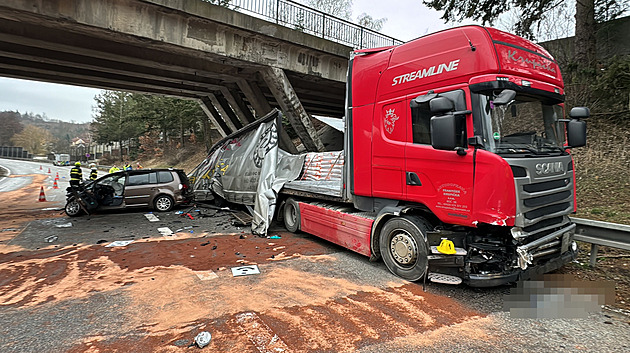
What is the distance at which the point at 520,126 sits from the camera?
14.0ft

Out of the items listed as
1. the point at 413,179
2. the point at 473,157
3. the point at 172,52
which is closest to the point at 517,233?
the point at 473,157

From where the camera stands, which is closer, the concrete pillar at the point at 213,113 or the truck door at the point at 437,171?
the truck door at the point at 437,171

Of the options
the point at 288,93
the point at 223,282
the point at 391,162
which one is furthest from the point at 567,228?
the point at 288,93

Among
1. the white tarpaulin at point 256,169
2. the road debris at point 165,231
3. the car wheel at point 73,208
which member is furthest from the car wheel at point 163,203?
the road debris at point 165,231

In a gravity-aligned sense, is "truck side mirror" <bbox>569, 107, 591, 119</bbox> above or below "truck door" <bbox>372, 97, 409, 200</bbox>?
above

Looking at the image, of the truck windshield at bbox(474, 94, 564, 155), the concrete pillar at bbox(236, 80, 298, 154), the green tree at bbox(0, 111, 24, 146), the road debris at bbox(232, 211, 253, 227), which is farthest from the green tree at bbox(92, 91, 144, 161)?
the green tree at bbox(0, 111, 24, 146)

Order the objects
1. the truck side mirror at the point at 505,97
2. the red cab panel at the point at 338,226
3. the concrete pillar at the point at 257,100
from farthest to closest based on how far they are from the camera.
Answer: the concrete pillar at the point at 257,100 < the red cab panel at the point at 338,226 < the truck side mirror at the point at 505,97

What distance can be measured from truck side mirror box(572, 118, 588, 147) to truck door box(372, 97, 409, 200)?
2.39 meters

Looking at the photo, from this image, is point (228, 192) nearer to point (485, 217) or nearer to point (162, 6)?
point (162, 6)

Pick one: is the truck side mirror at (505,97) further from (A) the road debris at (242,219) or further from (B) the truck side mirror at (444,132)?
(A) the road debris at (242,219)

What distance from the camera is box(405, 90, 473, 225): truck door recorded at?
3.93 metres

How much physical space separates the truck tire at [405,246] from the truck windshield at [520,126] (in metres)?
1.42

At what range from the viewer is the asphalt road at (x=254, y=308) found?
3041 millimetres

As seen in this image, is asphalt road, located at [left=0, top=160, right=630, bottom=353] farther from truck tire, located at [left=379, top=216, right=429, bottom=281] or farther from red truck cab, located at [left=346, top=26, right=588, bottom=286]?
red truck cab, located at [left=346, top=26, right=588, bottom=286]
